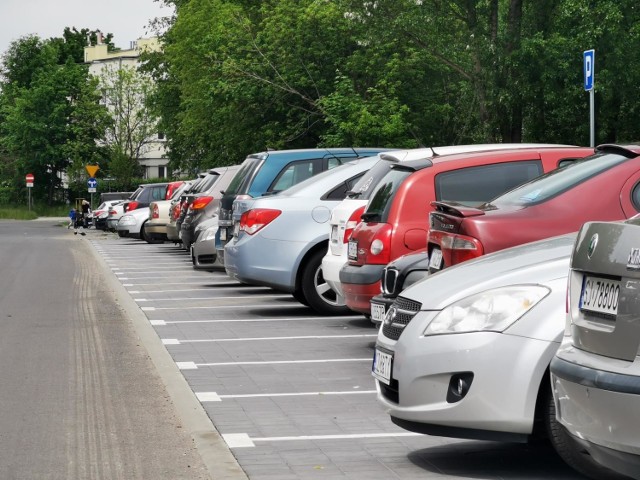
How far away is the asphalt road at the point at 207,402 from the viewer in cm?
674

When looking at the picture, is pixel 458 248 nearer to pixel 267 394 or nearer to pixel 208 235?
pixel 267 394

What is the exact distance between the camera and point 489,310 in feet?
20.3

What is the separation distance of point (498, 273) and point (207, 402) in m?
3.14

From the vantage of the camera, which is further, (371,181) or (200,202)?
(200,202)

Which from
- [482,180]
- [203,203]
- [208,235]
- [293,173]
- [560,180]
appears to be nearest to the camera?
[560,180]

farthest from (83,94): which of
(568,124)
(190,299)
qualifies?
(190,299)

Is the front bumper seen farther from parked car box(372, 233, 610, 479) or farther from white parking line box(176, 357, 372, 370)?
parked car box(372, 233, 610, 479)

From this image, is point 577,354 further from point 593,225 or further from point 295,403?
point 295,403

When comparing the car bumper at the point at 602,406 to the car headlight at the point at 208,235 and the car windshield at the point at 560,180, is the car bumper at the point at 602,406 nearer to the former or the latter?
the car windshield at the point at 560,180

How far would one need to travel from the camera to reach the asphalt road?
674 cm

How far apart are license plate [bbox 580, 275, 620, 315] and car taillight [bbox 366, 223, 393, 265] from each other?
5635 millimetres

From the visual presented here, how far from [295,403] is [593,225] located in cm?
409

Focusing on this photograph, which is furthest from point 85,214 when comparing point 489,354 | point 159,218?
point 489,354

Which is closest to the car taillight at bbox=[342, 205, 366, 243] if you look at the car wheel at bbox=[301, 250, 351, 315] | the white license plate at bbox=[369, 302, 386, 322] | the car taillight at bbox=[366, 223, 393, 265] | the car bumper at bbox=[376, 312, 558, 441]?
the car taillight at bbox=[366, 223, 393, 265]
